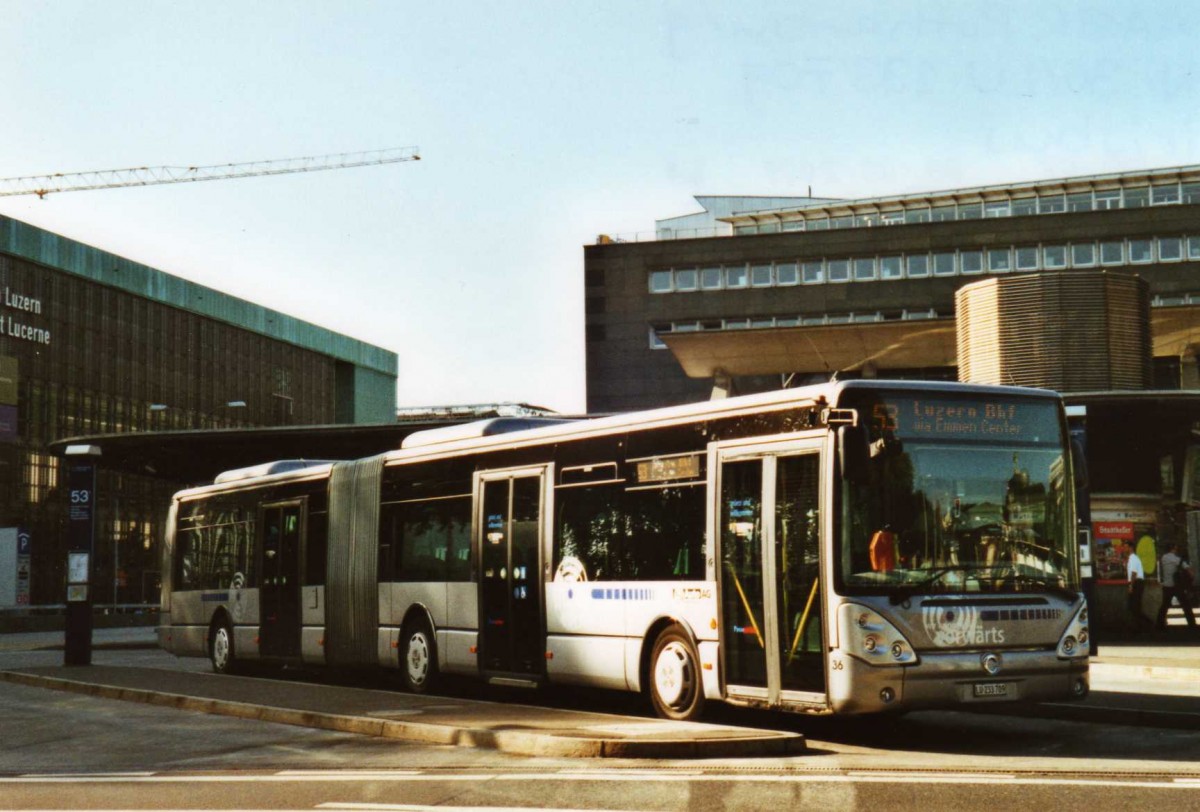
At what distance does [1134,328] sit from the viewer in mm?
27422

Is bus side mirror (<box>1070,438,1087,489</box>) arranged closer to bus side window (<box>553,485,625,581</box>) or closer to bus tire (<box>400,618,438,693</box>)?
bus side window (<box>553,485,625,581</box>)

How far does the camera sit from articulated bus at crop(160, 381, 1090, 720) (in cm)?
1216

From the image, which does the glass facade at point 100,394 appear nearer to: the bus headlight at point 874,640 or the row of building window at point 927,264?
the row of building window at point 927,264

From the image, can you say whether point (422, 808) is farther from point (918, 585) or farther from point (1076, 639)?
point (1076, 639)

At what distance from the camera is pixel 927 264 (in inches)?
3386

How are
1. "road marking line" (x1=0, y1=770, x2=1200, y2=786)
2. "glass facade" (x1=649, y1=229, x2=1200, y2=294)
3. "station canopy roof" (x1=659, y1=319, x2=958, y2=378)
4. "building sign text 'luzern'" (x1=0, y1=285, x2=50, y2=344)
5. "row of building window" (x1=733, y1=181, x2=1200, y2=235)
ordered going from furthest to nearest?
"row of building window" (x1=733, y1=181, x2=1200, y2=235) < "building sign text 'luzern'" (x1=0, y1=285, x2=50, y2=344) < "glass facade" (x1=649, y1=229, x2=1200, y2=294) < "station canopy roof" (x1=659, y1=319, x2=958, y2=378) < "road marking line" (x1=0, y1=770, x2=1200, y2=786)

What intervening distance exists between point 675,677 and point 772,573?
5.52ft

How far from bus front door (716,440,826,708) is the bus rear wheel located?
12982mm

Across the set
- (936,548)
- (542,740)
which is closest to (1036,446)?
(936,548)

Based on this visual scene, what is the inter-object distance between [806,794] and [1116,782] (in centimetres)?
201

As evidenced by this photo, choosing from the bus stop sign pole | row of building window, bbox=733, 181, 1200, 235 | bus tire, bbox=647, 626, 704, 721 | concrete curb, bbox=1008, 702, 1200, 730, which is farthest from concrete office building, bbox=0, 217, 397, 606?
concrete curb, bbox=1008, 702, 1200, 730

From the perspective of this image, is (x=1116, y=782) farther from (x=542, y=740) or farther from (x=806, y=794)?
(x=542, y=740)

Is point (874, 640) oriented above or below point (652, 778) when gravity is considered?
above

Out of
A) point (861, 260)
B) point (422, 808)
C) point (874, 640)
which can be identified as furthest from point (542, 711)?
point (861, 260)
